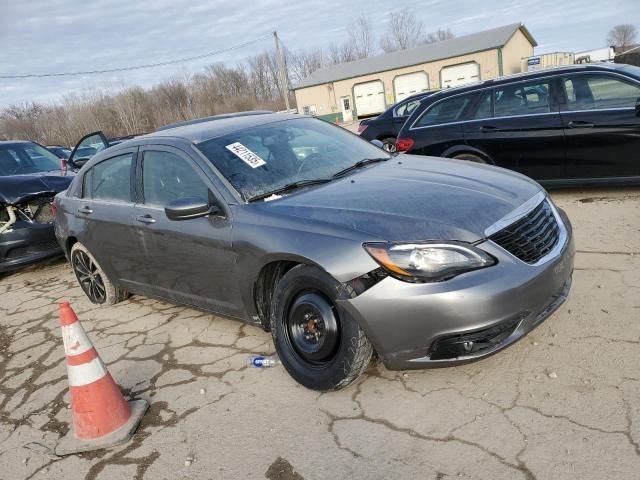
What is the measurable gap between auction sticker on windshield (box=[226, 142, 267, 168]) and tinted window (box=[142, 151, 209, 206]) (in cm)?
31

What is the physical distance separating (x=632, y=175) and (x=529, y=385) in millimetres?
3964

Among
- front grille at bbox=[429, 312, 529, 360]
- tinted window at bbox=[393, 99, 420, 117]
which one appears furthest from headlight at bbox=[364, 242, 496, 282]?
tinted window at bbox=[393, 99, 420, 117]

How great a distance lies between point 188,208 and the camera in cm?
324

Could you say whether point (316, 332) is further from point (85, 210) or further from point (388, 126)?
point (388, 126)

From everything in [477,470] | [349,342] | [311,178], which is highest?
[311,178]

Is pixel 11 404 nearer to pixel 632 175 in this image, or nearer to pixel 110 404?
pixel 110 404

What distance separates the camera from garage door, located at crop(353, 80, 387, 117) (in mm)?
41719

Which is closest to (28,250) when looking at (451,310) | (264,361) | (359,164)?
(264,361)

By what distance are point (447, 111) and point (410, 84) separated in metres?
35.1

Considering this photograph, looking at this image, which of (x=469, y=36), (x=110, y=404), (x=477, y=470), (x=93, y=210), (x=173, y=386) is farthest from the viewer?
(x=469, y=36)

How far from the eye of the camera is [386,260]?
2.64 metres

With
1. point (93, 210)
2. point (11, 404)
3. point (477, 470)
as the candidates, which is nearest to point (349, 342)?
point (477, 470)

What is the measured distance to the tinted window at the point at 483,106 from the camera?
21.7ft

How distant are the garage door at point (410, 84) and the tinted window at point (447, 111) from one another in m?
34.0
